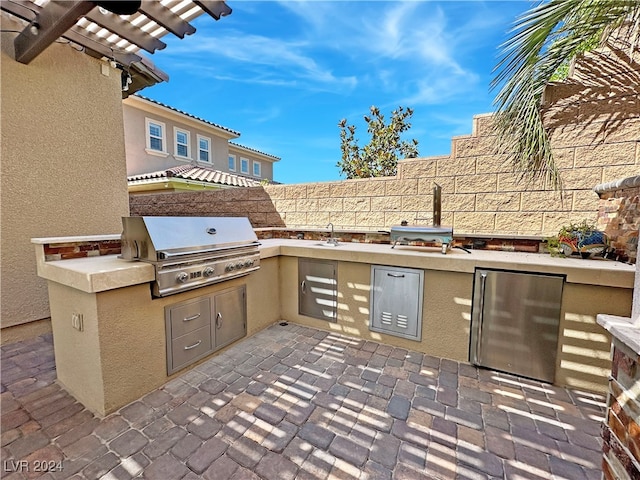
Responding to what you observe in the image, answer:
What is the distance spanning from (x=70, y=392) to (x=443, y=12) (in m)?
6.41

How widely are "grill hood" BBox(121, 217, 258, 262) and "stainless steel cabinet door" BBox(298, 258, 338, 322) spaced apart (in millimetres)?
1268

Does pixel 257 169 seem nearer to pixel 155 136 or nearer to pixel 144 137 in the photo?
pixel 155 136

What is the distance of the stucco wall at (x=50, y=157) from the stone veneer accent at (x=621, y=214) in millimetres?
6846

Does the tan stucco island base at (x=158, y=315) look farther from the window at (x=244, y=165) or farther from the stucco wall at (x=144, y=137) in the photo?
the window at (x=244, y=165)

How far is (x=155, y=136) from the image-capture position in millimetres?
9688

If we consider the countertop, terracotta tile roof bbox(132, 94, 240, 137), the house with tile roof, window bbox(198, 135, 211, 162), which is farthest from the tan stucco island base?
window bbox(198, 135, 211, 162)

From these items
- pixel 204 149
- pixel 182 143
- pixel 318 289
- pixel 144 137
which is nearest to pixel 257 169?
pixel 204 149

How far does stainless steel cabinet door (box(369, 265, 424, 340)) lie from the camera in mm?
3217

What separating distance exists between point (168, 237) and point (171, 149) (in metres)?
9.54

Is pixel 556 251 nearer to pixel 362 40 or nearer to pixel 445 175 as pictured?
pixel 445 175

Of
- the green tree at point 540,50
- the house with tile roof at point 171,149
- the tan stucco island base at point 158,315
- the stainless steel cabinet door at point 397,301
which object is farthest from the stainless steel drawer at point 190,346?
the house with tile roof at point 171,149

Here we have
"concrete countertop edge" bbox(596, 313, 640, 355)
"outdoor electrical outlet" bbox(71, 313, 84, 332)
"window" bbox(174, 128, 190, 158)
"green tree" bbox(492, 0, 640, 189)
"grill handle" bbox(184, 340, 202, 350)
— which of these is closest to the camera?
"concrete countertop edge" bbox(596, 313, 640, 355)

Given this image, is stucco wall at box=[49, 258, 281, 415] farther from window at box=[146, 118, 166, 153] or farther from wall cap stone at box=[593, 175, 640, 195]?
window at box=[146, 118, 166, 153]

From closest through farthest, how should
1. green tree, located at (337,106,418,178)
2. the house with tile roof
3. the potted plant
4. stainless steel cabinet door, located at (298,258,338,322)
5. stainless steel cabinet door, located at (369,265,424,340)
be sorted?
the potted plant, stainless steel cabinet door, located at (369,265,424,340), stainless steel cabinet door, located at (298,258,338,322), the house with tile roof, green tree, located at (337,106,418,178)
